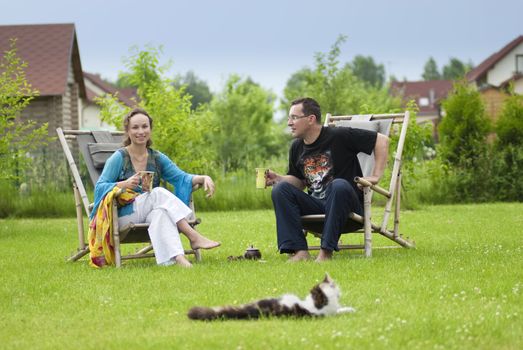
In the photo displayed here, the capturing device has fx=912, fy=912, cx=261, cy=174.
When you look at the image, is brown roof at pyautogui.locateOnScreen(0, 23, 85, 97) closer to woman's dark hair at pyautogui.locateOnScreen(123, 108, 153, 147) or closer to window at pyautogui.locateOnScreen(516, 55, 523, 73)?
woman's dark hair at pyautogui.locateOnScreen(123, 108, 153, 147)

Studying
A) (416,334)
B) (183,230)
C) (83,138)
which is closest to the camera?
(416,334)

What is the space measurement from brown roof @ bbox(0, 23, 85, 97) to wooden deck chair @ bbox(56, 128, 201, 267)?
1636cm

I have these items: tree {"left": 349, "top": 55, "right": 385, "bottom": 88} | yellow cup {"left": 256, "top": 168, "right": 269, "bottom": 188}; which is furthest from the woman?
tree {"left": 349, "top": 55, "right": 385, "bottom": 88}

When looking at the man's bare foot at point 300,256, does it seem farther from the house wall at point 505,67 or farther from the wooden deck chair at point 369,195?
the house wall at point 505,67

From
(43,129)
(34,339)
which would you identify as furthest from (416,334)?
(43,129)

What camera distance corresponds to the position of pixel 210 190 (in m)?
7.52

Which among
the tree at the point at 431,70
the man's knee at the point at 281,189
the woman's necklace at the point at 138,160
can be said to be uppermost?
the tree at the point at 431,70

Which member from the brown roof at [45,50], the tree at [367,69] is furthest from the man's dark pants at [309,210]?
the tree at [367,69]

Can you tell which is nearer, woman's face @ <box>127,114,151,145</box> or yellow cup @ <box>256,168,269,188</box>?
yellow cup @ <box>256,168,269,188</box>

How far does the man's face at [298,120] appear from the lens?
7.62m

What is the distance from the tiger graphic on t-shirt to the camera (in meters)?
7.71

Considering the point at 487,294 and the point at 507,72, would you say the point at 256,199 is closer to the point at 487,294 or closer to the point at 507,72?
the point at 487,294

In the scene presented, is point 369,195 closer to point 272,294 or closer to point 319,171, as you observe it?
point 319,171

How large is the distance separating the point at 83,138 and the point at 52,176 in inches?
340
